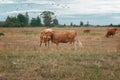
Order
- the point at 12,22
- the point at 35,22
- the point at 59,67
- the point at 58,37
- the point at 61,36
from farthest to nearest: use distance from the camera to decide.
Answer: the point at 35,22 < the point at 12,22 < the point at 61,36 < the point at 58,37 < the point at 59,67

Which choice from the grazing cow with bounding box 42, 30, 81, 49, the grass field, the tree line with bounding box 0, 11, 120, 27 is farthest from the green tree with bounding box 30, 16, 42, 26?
the grass field

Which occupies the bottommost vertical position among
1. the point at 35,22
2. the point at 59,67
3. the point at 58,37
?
the point at 35,22

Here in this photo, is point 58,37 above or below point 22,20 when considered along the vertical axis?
above

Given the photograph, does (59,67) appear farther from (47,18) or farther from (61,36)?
(47,18)

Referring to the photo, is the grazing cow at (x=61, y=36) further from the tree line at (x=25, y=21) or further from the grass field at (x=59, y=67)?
the tree line at (x=25, y=21)

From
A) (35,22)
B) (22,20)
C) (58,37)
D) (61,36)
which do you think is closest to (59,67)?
(58,37)

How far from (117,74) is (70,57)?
3.53m

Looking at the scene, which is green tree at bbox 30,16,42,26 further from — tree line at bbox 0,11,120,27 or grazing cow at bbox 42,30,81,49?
grazing cow at bbox 42,30,81,49

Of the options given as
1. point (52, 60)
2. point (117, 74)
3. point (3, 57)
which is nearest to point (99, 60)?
point (52, 60)

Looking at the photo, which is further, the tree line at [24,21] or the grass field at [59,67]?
the tree line at [24,21]

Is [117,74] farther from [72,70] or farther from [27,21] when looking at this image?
[27,21]

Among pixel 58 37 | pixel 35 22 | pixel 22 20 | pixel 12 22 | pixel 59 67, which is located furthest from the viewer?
pixel 35 22

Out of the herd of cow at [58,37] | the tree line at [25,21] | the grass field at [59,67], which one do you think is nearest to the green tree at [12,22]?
the tree line at [25,21]

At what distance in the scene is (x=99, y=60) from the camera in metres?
13.5
